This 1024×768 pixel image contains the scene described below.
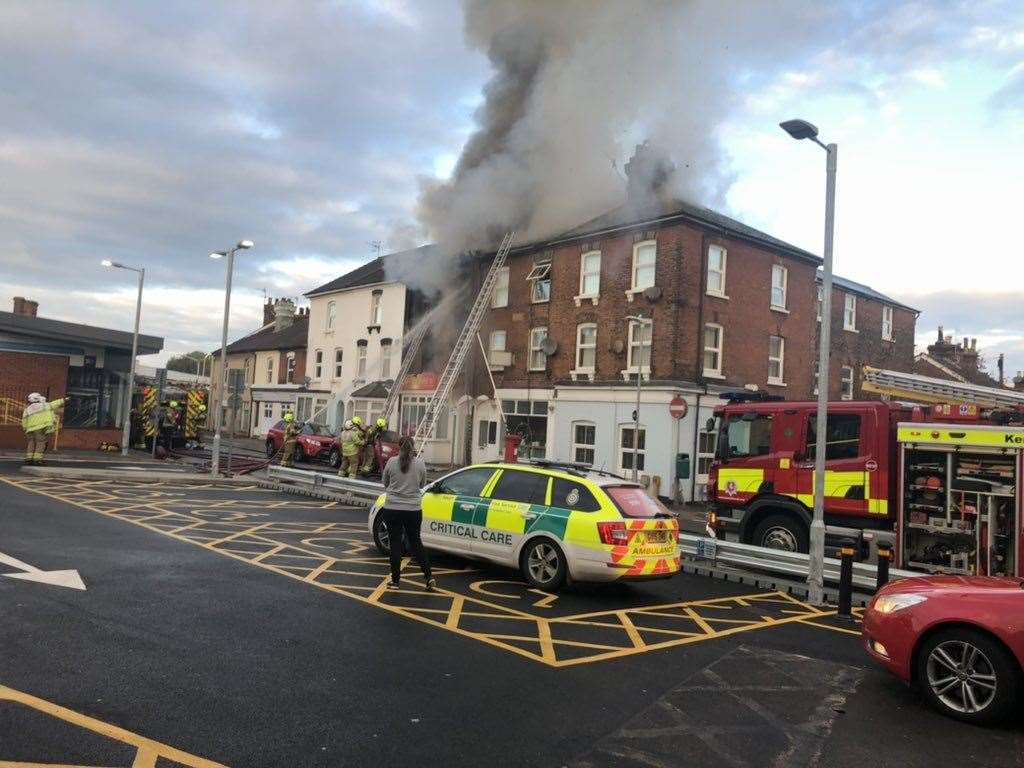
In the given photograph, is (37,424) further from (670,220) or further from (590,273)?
(670,220)

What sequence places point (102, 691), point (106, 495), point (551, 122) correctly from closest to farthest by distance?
1. point (102, 691)
2. point (106, 495)
3. point (551, 122)

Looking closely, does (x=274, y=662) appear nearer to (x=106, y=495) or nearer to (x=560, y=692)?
(x=560, y=692)

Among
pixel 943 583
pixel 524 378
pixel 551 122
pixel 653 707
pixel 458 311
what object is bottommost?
pixel 653 707

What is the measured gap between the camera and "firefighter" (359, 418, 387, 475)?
62.4 feet

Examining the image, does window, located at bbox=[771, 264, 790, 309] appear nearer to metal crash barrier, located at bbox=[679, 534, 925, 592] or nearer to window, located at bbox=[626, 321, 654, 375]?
window, located at bbox=[626, 321, 654, 375]

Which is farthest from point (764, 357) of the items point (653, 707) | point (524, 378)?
point (653, 707)

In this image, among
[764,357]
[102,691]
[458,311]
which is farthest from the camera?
[458,311]

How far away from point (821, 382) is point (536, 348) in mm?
17274

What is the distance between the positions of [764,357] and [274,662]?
2167cm

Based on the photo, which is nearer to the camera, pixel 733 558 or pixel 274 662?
pixel 274 662

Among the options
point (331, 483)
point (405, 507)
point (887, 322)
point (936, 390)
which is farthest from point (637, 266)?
point (405, 507)

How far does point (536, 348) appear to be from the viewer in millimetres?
26125

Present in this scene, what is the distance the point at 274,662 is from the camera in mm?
5367

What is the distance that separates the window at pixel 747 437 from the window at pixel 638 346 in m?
10.6
